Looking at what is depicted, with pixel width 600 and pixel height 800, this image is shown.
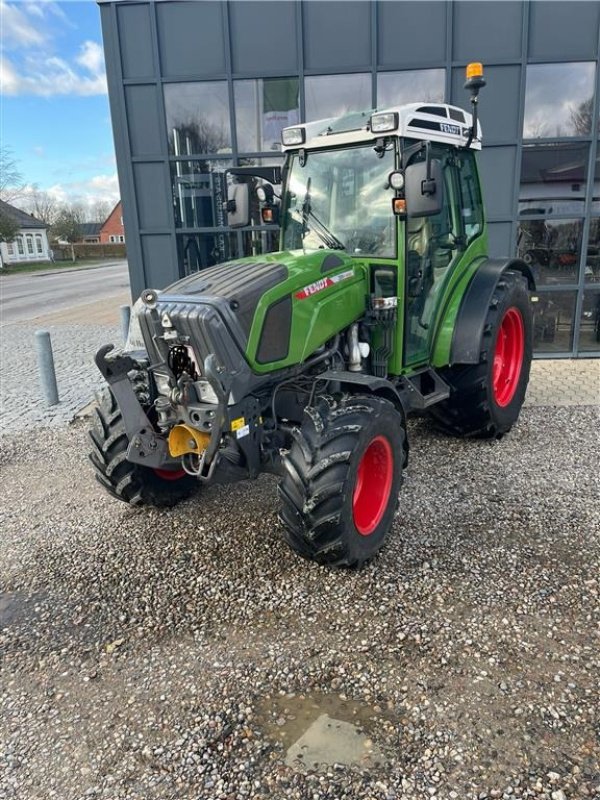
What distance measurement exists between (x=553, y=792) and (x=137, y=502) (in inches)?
117

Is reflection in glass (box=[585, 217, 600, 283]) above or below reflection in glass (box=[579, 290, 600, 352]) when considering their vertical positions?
above

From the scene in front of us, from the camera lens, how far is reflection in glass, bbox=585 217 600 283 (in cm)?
800

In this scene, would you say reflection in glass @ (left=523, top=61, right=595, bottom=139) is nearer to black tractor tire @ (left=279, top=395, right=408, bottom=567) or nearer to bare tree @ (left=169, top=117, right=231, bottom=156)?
bare tree @ (left=169, top=117, right=231, bottom=156)

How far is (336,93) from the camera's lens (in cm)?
769

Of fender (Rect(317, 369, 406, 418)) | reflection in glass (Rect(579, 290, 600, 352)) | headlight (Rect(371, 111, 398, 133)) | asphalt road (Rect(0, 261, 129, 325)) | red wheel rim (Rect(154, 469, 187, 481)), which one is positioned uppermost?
headlight (Rect(371, 111, 398, 133))

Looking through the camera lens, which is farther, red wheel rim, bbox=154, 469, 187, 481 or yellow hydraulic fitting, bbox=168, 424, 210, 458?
red wheel rim, bbox=154, 469, 187, 481

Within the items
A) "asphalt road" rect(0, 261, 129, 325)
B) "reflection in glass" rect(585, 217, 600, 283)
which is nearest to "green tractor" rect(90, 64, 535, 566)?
"reflection in glass" rect(585, 217, 600, 283)

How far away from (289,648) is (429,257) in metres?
2.93

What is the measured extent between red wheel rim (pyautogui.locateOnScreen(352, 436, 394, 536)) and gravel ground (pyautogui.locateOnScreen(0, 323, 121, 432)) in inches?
164

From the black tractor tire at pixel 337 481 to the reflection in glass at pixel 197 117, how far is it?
18.3 ft

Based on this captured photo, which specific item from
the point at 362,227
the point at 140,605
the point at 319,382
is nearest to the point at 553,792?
the point at 140,605

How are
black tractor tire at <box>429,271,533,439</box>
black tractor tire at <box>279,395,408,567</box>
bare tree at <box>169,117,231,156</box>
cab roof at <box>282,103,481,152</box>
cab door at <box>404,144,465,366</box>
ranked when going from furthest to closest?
bare tree at <box>169,117,231,156</box>, black tractor tire at <box>429,271,533,439</box>, cab door at <box>404,144,465,366</box>, cab roof at <box>282,103,481,152</box>, black tractor tire at <box>279,395,408,567</box>

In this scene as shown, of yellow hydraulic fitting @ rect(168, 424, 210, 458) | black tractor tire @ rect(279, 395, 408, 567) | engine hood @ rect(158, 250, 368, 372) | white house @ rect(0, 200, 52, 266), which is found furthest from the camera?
white house @ rect(0, 200, 52, 266)

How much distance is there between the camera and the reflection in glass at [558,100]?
745cm
